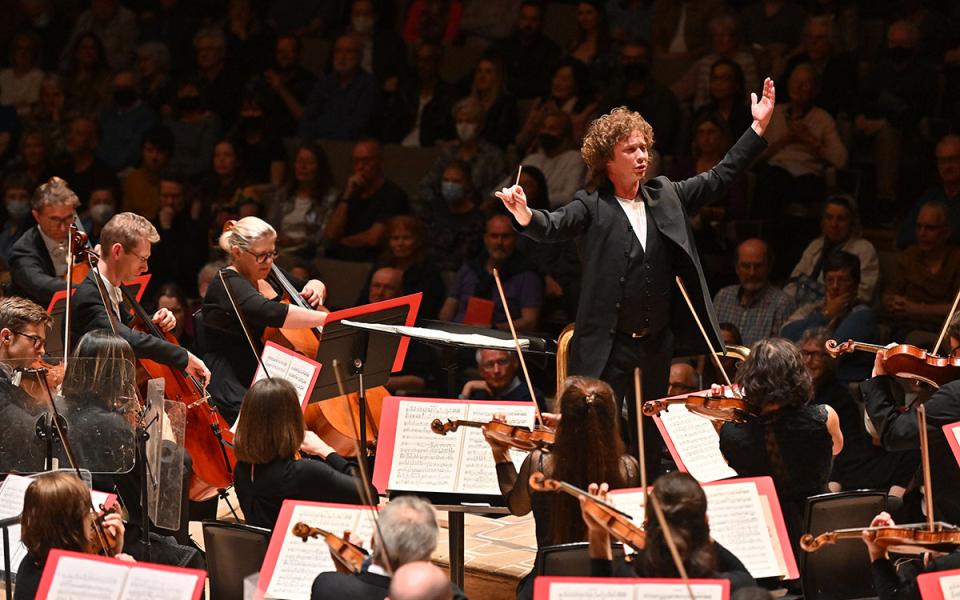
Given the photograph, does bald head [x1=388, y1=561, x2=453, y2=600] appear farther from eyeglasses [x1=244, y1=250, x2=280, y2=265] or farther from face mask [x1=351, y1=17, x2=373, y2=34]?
face mask [x1=351, y1=17, x2=373, y2=34]

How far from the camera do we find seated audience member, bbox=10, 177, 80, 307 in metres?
5.72

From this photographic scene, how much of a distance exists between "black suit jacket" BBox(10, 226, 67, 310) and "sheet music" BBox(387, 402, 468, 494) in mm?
2240

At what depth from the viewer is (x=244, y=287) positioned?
16.1 feet

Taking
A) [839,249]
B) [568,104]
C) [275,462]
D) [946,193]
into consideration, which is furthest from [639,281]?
[568,104]

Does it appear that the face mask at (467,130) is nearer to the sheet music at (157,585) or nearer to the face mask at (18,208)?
the face mask at (18,208)

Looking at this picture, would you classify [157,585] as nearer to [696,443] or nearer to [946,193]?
[696,443]

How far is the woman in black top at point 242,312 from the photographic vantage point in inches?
192

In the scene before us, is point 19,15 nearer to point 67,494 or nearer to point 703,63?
point 703,63

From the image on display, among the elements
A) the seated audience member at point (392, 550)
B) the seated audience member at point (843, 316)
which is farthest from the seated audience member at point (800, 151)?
the seated audience member at point (392, 550)

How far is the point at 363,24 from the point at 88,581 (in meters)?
6.26

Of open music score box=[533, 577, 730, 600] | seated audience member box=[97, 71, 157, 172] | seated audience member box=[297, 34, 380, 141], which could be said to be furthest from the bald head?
seated audience member box=[97, 71, 157, 172]

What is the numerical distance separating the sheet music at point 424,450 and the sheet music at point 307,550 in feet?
1.53

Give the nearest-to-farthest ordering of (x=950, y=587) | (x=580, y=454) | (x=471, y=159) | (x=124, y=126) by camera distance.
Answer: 1. (x=950, y=587)
2. (x=580, y=454)
3. (x=471, y=159)
4. (x=124, y=126)

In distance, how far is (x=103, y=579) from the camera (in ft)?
10.4
